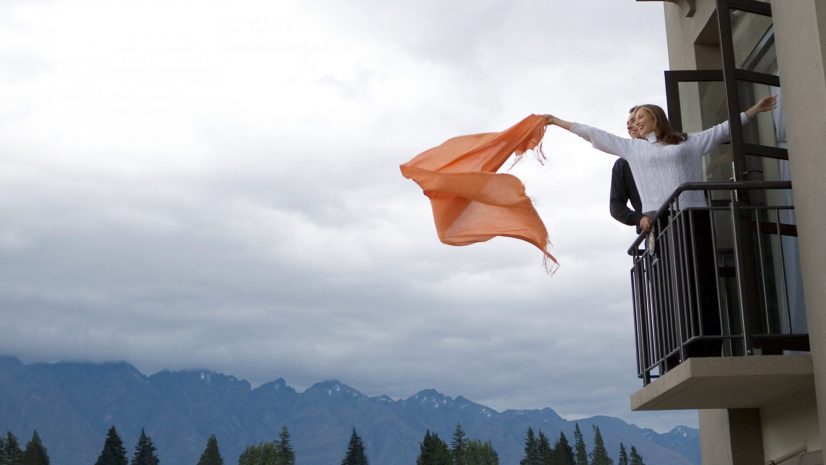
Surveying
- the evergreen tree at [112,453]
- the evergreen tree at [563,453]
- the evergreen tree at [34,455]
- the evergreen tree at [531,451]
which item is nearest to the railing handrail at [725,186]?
the evergreen tree at [112,453]

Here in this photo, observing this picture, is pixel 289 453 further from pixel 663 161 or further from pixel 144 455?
pixel 663 161

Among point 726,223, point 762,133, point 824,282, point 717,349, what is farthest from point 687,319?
point 762,133

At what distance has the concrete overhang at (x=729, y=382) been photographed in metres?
6.31

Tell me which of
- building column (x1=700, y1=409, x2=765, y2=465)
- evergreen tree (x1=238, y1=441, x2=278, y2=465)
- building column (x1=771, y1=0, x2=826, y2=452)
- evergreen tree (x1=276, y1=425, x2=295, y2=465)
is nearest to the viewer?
building column (x1=771, y1=0, x2=826, y2=452)

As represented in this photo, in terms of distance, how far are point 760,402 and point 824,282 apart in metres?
1.50

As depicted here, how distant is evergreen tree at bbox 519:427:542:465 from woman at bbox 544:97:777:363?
4025 inches

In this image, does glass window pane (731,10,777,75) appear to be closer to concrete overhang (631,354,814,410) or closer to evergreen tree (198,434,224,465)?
concrete overhang (631,354,814,410)

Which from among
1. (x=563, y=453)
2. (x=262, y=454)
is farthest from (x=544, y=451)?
(x=262, y=454)

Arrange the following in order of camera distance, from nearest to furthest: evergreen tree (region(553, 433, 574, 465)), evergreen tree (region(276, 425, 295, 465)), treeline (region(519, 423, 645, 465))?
1. treeline (region(519, 423, 645, 465))
2. evergreen tree (region(276, 425, 295, 465))
3. evergreen tree (region(553, 433, 574, 465))

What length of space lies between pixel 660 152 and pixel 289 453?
113 m

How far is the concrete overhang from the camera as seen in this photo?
6.31 meters

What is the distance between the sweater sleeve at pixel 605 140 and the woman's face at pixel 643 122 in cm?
11

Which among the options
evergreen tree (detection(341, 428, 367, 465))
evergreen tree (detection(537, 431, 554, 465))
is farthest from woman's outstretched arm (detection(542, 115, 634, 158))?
evergreen tree (detection(537, 431, 554, 465))

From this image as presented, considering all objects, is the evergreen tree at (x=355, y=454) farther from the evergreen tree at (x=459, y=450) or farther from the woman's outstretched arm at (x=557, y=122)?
the woman's outstretched arm at (x=557, y=122)
